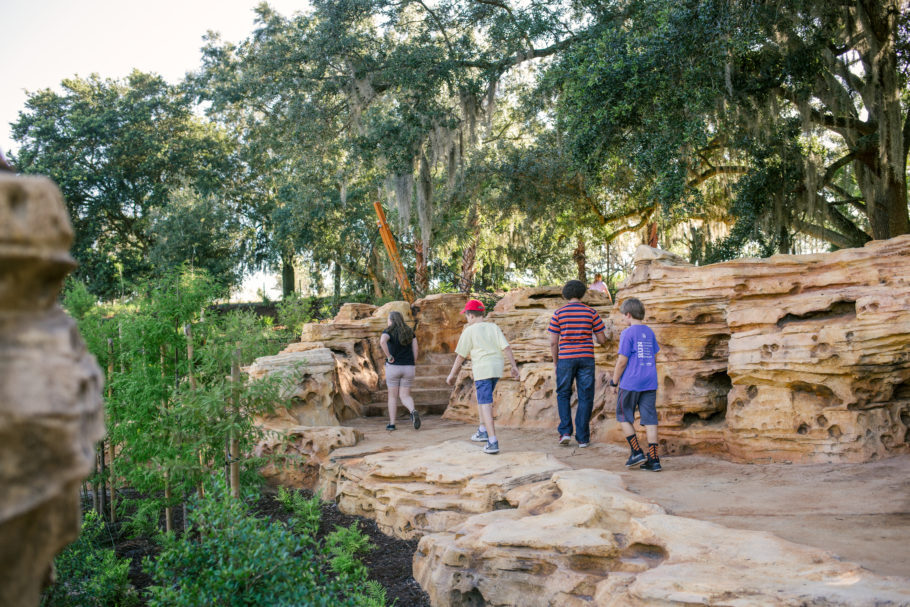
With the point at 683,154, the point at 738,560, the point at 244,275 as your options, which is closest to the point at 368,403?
the point at 683,154

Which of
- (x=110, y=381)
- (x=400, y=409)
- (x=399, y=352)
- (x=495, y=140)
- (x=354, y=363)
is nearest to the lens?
(x=110, y=381)

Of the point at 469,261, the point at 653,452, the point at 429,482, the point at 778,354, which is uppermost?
the point at 469,261

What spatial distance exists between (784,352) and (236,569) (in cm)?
510

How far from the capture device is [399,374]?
10094 millimetres

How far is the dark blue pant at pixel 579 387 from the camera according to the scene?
759 cm

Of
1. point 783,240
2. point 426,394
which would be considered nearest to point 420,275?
point 426,394

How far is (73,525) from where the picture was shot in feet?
5.14

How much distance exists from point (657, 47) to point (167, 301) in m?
7.11

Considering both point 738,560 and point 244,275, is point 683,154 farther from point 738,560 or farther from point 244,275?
point 244,275

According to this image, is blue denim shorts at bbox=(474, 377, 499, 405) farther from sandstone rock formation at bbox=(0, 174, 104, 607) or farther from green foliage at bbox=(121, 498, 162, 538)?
sandstone rock formation at bbox=(0, 174, 104, 607)

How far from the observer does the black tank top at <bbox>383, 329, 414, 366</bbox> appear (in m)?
9.84

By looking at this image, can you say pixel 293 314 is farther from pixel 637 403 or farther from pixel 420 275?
pixel 637 403

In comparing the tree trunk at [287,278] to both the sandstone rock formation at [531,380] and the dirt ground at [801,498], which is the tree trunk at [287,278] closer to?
the sandstone rock formation at [531,380]

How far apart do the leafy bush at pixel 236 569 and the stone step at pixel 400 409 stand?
7.77 meters
